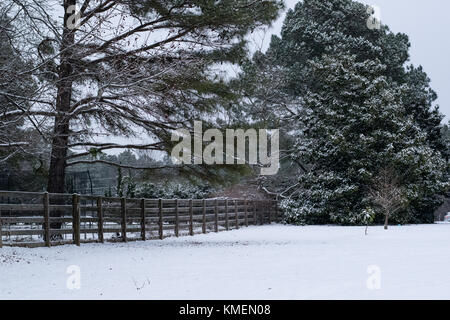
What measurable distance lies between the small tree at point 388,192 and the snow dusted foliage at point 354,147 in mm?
517

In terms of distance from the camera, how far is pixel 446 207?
47969 millimetres

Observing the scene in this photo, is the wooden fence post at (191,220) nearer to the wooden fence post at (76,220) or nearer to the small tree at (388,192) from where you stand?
the small tree at (388,192)

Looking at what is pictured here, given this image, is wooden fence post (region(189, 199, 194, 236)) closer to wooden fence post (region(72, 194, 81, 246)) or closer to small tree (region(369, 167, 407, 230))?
small tree (region(369, 167, 407, 230))

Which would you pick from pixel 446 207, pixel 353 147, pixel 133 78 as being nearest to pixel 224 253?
pixel 133 78

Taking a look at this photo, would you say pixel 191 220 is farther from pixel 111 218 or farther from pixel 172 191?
pixel 172 191

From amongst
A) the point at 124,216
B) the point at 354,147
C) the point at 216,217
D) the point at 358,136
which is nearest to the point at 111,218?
the point at 124,216

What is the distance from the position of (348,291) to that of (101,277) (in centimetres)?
344

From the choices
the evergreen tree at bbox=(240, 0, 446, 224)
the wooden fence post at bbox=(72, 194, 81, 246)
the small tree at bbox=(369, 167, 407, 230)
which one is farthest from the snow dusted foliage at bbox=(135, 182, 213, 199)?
the wooden fence post at bbox=(72, 194, 81, 246)

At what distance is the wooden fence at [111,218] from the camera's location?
11.5 metres

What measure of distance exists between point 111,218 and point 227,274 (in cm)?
768

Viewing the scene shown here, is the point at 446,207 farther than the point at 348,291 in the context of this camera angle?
Yes

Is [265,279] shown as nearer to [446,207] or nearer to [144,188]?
[144,188]

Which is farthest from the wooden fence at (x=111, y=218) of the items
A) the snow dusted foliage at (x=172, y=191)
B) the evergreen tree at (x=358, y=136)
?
the snow dusted foliage at (x=172, y=191)
